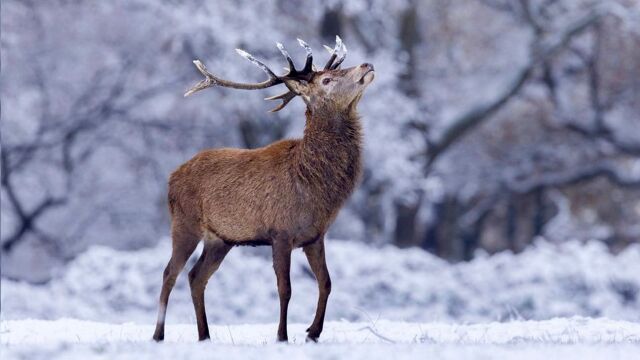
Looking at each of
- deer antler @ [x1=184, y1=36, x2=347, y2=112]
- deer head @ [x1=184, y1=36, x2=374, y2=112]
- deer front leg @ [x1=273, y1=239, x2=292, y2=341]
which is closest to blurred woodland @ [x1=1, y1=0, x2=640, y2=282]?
deer antler @ [x1=184, y1=36, x2=347, y2=112]

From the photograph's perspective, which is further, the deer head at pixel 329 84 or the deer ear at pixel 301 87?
the deer ear at pixel 301 87

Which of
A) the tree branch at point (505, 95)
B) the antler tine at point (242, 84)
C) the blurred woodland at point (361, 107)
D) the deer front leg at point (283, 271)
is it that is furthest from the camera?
the tree branch at point (505, 95)

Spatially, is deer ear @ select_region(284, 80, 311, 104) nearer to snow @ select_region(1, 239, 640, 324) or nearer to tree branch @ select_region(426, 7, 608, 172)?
snow @ select_region(1, 239, 640, 324)

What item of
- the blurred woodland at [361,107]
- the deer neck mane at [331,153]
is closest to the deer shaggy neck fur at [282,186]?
the deer neck mane at [331,153]

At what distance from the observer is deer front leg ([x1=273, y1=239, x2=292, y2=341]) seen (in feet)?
26.9

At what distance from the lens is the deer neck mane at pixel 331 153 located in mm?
8414

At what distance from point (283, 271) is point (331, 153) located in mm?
896

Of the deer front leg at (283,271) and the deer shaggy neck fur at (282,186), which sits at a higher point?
the deer shaggy neck fur at (282,186)

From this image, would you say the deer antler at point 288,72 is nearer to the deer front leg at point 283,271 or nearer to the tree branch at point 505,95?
the deer front leg at point 283,271

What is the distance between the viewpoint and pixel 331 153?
8555 mm

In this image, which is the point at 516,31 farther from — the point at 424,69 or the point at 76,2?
the point at 76,2

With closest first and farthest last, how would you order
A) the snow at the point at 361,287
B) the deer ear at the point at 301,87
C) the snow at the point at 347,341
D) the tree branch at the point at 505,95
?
the snow at the point at 347,341
the deer ear at the point at 301,87
the snow at the point at 361,287
the tree branch at the point at 505,95

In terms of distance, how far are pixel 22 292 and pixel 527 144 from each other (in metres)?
9.14

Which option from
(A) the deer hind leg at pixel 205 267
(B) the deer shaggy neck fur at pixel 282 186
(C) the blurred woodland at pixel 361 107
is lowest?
(A) the deer hind leg at pixel 205 267
